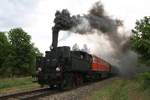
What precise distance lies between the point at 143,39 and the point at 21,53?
60513 mm

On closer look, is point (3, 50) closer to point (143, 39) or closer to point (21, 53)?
point (21, 53)

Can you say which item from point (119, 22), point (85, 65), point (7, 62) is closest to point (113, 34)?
point (119, 22)

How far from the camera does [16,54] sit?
272 ft

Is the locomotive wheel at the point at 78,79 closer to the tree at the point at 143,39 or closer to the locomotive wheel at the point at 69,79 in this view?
the locomotive wheel at the point at 69,79

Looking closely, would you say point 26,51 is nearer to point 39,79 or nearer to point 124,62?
point 124,62

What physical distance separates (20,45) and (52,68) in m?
62.8

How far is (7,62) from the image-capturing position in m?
79.8

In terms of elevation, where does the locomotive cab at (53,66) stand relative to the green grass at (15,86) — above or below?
above

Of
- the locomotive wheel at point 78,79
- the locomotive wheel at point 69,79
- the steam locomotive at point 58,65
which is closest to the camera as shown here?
the steam locomotive at point 58,65

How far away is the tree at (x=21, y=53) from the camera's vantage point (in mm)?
79169

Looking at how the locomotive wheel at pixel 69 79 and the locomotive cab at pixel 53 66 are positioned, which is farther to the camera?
the locomotive wheel at pixel 69 79

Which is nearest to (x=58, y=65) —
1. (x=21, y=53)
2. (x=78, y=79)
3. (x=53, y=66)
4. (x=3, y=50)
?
(x=53, y=66)

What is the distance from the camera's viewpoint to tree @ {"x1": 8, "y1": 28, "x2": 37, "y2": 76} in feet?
260

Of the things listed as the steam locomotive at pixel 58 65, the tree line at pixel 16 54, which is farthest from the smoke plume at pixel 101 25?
the tree line at pixel 16 54
